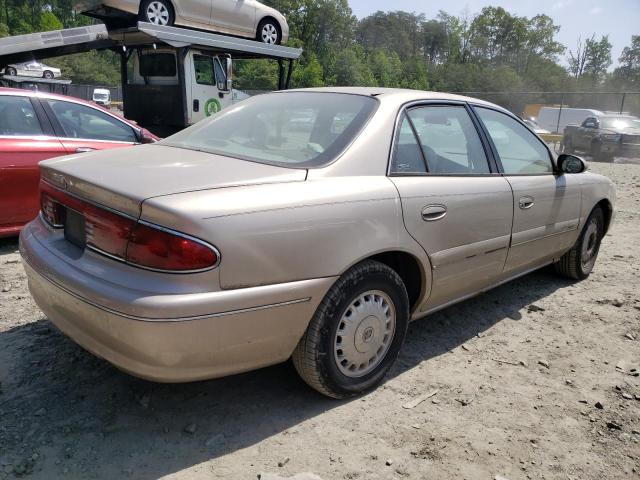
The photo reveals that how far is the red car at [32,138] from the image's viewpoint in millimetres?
4789

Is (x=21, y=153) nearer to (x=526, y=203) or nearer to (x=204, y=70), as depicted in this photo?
(x=526, y=203)

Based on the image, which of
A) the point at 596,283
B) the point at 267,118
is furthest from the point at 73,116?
the point at 596,283

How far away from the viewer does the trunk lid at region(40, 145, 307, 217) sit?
2.23 meters

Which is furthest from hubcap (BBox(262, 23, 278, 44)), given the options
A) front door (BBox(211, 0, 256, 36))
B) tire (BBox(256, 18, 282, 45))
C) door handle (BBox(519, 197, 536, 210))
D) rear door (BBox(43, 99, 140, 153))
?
door handle (BBox(519, 197, 536, 210))

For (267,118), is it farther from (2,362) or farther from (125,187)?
(2,362)

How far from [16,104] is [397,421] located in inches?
175

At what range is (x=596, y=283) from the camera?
4.88 metres

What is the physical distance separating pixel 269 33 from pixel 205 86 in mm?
3448

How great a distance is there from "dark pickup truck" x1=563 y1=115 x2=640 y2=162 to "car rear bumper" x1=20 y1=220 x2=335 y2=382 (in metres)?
17.4

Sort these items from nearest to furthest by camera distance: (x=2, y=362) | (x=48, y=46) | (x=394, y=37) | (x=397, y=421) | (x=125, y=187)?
(x=125, y=187) → (x=397, y=421) → (x=2, y=362) → (x=48, y=46) → (x=394, y=37)

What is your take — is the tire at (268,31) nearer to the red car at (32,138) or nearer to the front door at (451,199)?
the red car at (32,138)

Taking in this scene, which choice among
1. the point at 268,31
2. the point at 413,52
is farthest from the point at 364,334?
the point at 413,52

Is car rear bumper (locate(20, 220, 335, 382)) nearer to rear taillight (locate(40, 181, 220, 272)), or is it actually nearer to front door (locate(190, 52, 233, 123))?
rear taillight (locate(40, 181, 220, 272))

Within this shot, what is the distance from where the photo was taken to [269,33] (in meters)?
12.8
